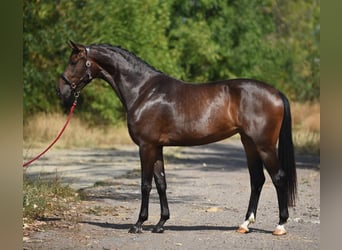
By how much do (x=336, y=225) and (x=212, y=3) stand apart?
29689 millimetres

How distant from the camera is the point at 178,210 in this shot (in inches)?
363

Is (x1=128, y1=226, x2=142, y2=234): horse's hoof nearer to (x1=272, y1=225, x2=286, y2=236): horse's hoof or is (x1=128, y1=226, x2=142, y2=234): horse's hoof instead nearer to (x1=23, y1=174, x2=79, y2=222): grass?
(x1=23, y1=174, x2=79, y2=222): grass

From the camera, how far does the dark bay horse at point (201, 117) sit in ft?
22.8

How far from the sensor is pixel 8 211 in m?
2.10

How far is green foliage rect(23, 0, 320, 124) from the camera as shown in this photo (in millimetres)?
23141

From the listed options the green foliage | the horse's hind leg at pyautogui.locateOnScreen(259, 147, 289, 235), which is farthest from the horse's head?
the green foliage

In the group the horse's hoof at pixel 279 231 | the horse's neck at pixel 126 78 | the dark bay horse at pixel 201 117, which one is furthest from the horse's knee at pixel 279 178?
the horse's neck at pixel 126 78

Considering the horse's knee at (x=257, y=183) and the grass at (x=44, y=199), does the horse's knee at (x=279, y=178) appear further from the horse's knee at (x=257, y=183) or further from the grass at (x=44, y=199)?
the grass at (x=44, y=199)

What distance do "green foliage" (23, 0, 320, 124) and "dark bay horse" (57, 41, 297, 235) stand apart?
15.4 metres

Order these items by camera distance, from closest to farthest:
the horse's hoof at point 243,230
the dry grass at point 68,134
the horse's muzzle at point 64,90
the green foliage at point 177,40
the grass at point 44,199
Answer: the horse's hoof at point 243,230, the horse's muzzle at point 64,90, the grass at point 44,199, the dry grass at point 68,134, the green foliage at point 177,40

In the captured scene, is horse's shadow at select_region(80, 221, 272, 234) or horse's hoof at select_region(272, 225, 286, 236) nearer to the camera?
horse's hoof at select_region(272, 225, 286, 236)

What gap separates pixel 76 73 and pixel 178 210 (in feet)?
9.03

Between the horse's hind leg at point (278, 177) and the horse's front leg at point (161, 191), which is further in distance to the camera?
the horse's front leg at point (161, 191)

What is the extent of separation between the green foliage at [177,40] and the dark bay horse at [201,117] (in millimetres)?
15423
